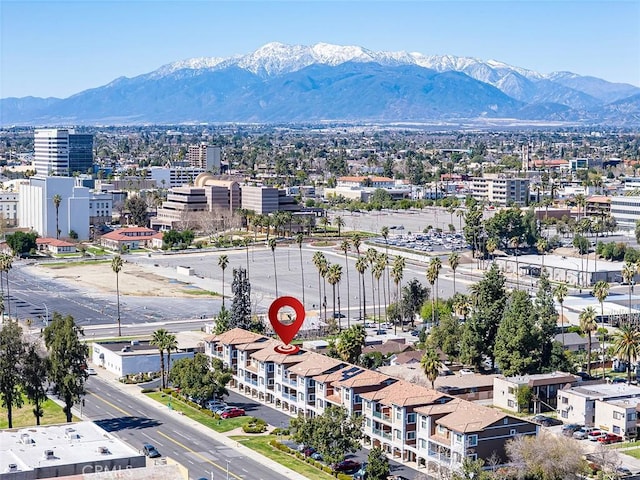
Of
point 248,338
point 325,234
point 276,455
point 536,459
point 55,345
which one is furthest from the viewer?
point 325,234

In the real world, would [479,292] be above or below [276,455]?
above

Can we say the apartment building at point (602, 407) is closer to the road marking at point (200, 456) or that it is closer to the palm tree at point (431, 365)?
the palm tree at point (431, 365)

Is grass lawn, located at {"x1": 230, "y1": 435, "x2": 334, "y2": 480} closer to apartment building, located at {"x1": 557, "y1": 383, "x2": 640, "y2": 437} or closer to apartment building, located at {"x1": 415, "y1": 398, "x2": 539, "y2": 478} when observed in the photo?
apartment building, located at {"x1": 415, "y1": 398, "x2": 539, "y2": 478}

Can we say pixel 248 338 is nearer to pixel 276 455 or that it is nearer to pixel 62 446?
pixel 276 455

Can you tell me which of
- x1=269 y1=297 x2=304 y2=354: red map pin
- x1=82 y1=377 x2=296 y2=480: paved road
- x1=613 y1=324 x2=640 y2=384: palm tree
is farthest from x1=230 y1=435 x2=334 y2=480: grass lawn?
x1=613 y1=324 x2=640 y2=384: palm tree

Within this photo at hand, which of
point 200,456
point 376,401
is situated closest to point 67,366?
point 200,456

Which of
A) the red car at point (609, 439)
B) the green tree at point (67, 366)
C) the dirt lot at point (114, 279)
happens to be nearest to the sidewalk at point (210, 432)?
the green tree at point (67, 366)

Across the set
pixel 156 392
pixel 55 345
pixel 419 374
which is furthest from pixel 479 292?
pixel 55 345
